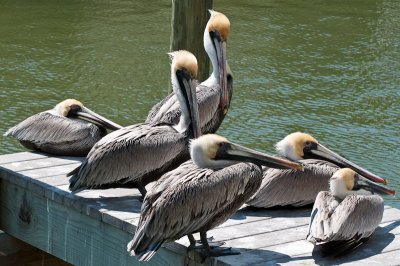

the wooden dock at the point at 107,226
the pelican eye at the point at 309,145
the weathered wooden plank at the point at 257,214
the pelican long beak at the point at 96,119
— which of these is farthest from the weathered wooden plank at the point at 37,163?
the pelican eye at the point at 309,145

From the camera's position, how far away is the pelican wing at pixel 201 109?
5.32m

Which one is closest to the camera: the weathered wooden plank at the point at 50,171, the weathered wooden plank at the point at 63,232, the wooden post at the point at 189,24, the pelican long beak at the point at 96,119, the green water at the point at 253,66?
the weathered wooden plank at the point at 63,232

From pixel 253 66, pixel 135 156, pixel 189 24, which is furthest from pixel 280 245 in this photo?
pixel 253 66

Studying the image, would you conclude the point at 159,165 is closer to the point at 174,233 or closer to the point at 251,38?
the point at 174,233

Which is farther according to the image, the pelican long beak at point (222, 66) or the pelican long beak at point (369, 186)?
the pelican long beak at point (222, 66)

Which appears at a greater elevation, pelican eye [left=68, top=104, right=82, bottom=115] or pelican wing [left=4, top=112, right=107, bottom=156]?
pelican eye [left=68, top=104, right=82, bottom=115]

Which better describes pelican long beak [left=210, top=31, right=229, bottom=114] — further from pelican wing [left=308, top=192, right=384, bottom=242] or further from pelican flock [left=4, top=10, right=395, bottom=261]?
pelican wing [left=308, top=192, right=384, bottom=242]

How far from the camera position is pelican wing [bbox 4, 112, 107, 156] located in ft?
17.8

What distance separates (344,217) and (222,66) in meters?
1.73

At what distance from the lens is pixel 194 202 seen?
4105 millimetres

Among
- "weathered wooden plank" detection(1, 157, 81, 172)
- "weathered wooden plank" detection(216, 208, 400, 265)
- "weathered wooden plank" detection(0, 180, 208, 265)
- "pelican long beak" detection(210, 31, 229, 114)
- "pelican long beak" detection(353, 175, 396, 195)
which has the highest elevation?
"pelican long beak" detection(210, 31, 229, 114)

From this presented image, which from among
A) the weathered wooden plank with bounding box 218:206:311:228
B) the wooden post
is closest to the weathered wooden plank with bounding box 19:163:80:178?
the weathered wooden plank with bounding box 218:206:311:228

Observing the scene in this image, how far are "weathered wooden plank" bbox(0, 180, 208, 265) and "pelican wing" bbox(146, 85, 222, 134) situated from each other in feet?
2.44

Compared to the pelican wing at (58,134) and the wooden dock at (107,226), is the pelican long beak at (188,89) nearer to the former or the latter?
the wooden dock at (107,226)
